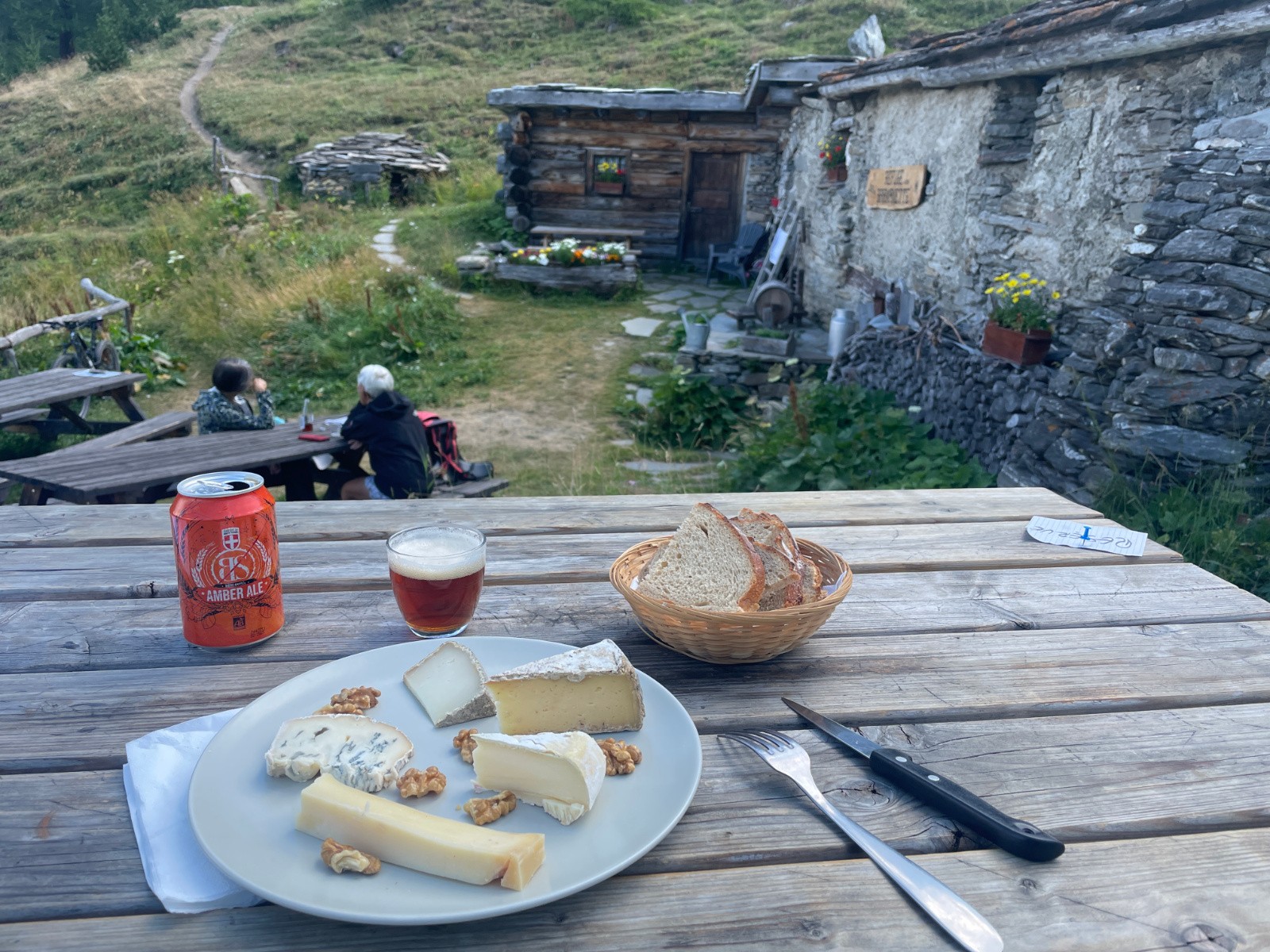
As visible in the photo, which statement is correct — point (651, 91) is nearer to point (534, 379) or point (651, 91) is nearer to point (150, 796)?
point (534, 379)

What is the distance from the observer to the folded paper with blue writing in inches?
70.1

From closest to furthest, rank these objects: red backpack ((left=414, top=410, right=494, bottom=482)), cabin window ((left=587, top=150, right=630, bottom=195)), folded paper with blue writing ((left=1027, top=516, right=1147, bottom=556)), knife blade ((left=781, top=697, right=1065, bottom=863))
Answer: knife blade ((left=781, top=697, right=1065, bottom=863)), folded paper with blue writing ((left=1027, top=516, right=1147, bottom=556)), red backpack ((left=414, top=410, right=494, bottom=482)), cabin window ((left=587, top=150, right=630, bottom=195))

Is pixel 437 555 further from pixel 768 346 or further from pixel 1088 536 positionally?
pixel 768 346

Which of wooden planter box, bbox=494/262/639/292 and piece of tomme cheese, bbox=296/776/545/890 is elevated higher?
piece of tomme cheese, bbox=296/776/545/890

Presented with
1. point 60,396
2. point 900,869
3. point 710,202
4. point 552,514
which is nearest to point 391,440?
point 60,396

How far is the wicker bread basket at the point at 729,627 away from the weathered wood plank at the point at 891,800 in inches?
5.9

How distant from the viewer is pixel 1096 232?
4.93 m

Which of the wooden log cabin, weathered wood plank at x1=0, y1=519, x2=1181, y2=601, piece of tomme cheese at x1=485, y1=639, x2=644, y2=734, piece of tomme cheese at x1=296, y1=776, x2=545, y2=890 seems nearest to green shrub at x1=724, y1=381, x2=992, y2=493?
weathered wood plank at x1=0, y1=519, x2=1181, y2=601

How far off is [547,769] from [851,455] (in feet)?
16.8

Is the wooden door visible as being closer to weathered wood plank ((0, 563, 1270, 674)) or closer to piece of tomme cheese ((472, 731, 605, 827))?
weathered wood plank ((0, 563, 1270, 674))

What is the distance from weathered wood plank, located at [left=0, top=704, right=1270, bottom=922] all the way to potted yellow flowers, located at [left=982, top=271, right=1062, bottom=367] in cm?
440

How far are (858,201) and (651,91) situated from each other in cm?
542

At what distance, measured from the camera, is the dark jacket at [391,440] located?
4.99m

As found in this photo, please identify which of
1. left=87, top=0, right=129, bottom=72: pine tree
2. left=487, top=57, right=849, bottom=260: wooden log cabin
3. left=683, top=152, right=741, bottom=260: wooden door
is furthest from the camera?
left=87, top=0, right=129, bottom=72: pine tree
